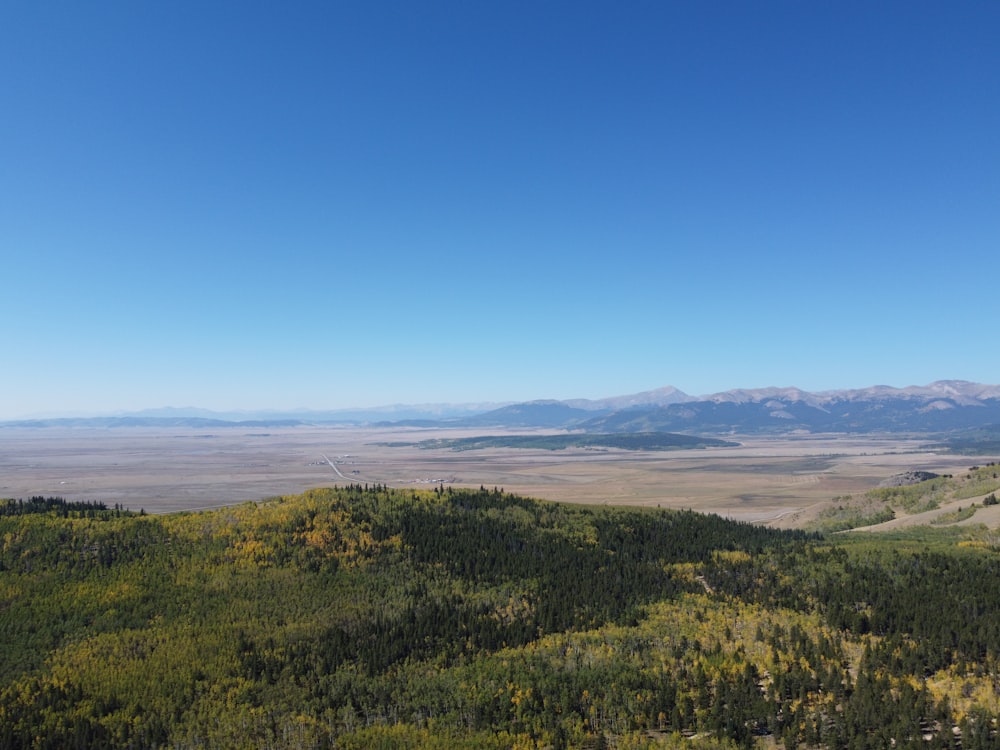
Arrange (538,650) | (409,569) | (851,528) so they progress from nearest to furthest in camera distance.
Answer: (538,650), (409,569), (851,528)

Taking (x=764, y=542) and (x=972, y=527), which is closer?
(x=764, y=542)

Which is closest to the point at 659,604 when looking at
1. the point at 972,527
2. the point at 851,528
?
the point at 972,527

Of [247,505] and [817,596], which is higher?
[247,505]

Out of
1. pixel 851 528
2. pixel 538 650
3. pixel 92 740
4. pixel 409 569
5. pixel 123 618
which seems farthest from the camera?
pixel 851 528

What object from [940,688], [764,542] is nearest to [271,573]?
[940,688]

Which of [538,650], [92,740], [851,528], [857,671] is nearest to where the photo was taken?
[92,740]

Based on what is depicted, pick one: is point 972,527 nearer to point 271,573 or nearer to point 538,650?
point 538,650

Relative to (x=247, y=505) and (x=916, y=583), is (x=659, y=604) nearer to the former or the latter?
(x=916, y=583)
